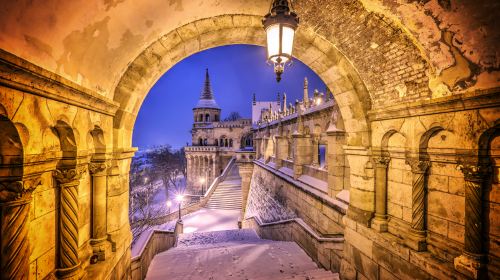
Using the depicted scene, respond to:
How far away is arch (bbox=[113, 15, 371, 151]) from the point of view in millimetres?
4227

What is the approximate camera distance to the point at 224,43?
4.87 metres

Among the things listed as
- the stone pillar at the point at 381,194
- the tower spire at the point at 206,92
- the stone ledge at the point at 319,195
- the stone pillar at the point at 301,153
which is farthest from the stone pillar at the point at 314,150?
Answer: the tower spire at the point at 206,92

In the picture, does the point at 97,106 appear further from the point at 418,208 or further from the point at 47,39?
the point at 418,208

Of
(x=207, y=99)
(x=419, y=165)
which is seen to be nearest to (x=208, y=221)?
(x=419, y=165)

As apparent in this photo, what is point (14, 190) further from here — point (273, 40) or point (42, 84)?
point (273, 40)

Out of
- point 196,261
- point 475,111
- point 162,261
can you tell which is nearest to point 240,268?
point 196,261

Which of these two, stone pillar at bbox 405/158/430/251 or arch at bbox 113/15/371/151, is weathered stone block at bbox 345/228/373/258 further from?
arch at bbox 113/15/371/151

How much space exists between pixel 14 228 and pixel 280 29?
3.49m

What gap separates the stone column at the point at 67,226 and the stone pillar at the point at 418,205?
5.32 m

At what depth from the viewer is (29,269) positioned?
252cm

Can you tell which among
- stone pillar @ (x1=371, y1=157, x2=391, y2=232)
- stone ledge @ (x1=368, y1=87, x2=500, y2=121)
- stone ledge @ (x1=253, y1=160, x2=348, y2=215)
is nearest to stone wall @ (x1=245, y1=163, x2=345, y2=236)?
stone ledge @ (x1=253, y1=160, x2=348, y2=215)

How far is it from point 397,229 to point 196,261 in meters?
5.19

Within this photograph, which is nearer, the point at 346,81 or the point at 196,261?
the point at 346,81

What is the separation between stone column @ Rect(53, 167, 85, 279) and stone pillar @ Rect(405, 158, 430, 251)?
5319 millimetres
